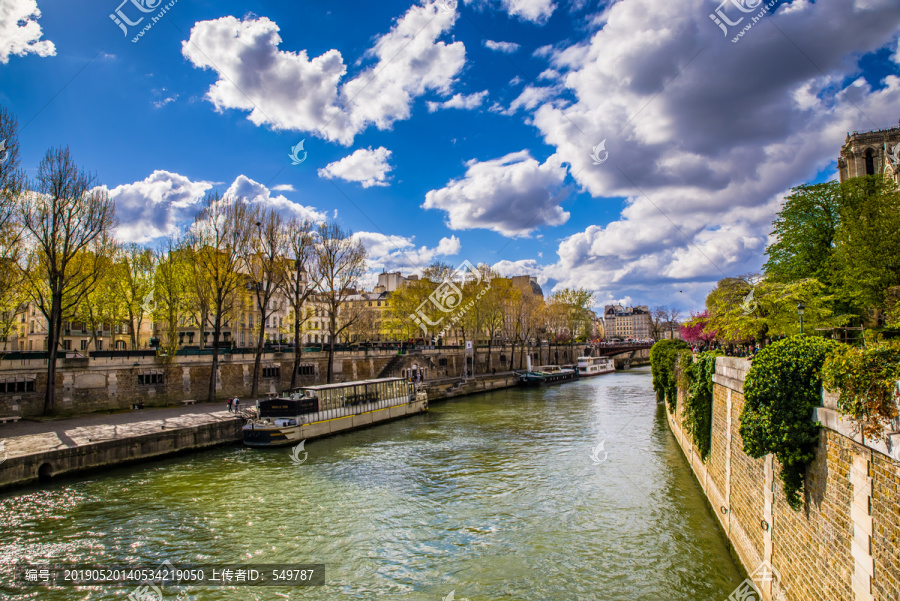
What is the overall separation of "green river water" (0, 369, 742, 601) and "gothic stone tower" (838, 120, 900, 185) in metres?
43.9

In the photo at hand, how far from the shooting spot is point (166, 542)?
13.9 m

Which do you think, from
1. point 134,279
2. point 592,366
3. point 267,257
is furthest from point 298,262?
point 592,366

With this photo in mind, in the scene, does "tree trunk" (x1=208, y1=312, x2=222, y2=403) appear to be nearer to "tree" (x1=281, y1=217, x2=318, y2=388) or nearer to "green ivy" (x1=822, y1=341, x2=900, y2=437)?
"tree" (x1=281, y1=217, x2=318, y2=388)

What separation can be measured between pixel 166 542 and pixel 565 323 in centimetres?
9015

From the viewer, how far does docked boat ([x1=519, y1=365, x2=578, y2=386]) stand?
199 ft

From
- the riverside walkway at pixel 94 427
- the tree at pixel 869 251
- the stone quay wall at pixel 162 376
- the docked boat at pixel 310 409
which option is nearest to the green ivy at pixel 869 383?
the docked boat at pixel 310 409

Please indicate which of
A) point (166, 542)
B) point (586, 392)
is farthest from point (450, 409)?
point (166, 542)

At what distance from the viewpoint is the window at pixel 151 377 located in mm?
34219

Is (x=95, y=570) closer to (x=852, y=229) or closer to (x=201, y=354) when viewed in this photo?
(x=201, y=354)

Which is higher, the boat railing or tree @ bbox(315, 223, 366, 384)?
tree @ bbox(315, 223, 366, 384)

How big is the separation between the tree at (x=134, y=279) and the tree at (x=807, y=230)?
5111cm

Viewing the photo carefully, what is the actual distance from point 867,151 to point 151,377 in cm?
6935

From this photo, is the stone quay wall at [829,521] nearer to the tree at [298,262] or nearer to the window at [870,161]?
the tree at [298,262]

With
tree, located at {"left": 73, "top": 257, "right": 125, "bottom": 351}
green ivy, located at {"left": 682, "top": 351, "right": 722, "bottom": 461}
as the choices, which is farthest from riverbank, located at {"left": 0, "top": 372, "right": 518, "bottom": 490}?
green ivy, located at {"left": 682, "top": 351, "right": 722, "bottom": 461}
